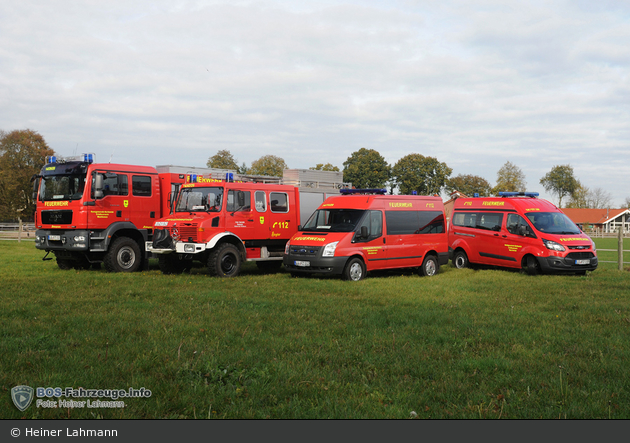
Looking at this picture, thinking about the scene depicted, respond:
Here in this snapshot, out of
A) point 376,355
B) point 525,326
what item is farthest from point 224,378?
point 525,326

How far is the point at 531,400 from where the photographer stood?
183 inches

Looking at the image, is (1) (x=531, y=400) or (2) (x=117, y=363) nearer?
(1) (x=531, y=400)

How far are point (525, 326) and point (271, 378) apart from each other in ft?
14.2

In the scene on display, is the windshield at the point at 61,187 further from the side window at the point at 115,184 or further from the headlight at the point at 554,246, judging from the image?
the headlight at the point at 554,246

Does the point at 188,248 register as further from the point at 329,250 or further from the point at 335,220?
the point at 335,220

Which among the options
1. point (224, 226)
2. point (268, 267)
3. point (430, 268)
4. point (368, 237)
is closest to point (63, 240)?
point (224, 226)

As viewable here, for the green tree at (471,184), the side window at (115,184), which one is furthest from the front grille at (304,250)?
the green tree at (471,184)

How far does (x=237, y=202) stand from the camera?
14.8 metres

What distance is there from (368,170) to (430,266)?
58719mm

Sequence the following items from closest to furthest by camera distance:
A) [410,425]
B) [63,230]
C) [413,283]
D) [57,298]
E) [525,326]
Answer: [410,425], [525,326], [57,298], [413,283], [63,230]

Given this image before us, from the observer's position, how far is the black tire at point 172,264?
14969 mm

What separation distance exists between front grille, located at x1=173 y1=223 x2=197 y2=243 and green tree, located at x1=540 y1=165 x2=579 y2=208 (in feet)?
332

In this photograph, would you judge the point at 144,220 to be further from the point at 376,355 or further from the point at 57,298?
the point at 376,355

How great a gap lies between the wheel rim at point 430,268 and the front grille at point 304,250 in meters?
3.87
